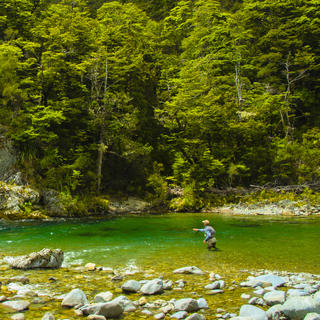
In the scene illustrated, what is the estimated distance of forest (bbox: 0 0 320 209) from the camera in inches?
920

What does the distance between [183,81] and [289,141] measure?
1127 cm

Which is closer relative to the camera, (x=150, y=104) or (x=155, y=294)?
(x=155, y=294)

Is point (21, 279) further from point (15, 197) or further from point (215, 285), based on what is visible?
point (15, 197)

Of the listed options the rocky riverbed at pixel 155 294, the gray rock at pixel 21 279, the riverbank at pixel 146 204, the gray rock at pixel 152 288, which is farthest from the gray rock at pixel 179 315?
the riverbank at pixel 146 204

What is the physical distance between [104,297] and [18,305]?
1.43 metres

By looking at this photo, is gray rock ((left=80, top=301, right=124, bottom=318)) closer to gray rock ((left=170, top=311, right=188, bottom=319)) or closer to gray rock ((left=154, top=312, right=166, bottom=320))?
gray rock ((left=154, top=312, right=166, bottom=320))

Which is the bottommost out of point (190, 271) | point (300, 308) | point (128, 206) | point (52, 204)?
point (128, 206)

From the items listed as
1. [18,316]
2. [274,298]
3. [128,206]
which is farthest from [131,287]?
[128,206]

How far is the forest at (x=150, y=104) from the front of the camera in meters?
23.4

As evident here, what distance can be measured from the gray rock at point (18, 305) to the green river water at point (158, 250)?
11 centimetres

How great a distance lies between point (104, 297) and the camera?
17.7 ft

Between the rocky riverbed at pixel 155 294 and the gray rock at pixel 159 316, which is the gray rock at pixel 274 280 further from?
the gray rock at pixel 159 316

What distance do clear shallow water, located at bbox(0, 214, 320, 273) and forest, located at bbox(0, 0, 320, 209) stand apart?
26.4 ft

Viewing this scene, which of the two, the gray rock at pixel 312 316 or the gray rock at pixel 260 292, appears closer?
the gray rock at pixel 312 316
